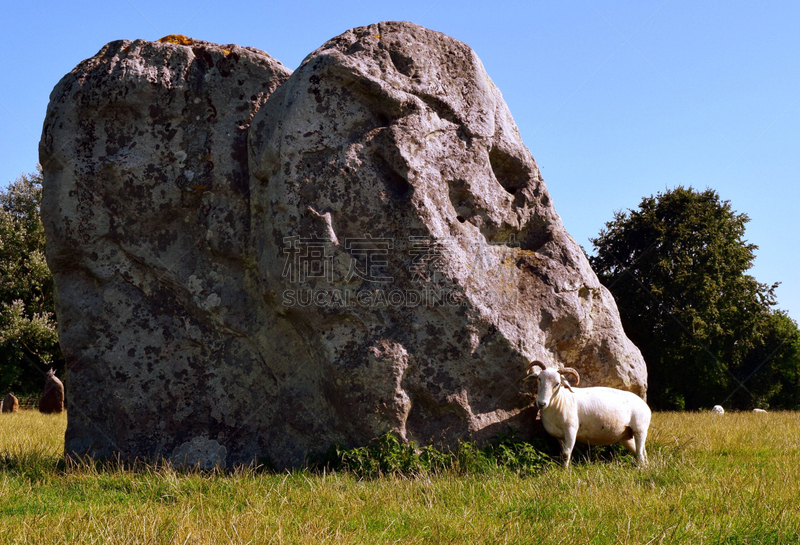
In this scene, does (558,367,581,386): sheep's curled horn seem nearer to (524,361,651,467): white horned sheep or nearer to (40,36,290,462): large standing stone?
(524,361,651,467): white horned sheep

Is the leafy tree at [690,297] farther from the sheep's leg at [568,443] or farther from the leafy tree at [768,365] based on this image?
the sheep's leg at [568,443]

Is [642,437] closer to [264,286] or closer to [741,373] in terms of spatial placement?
[264,286]

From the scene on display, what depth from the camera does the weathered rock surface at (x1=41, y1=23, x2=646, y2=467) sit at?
7.46m

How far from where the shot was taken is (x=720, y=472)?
6805 millimetres

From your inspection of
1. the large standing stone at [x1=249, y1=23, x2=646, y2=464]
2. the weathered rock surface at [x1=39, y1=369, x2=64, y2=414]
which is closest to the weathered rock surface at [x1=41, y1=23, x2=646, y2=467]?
the large standing stone at [x1=249, y1=23, x2=646, y2=464]

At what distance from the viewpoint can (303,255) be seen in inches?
295

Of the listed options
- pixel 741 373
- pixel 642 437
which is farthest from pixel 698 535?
pixel 741 373

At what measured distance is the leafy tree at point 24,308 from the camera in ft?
78.3

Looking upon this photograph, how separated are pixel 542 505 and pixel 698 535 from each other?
4.06ft

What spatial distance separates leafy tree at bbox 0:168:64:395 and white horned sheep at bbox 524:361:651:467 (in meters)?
21.9

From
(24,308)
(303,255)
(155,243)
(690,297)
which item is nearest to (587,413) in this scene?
(303,255)

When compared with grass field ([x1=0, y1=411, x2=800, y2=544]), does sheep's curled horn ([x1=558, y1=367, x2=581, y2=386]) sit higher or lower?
higher

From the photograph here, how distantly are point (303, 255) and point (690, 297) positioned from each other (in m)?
19.0

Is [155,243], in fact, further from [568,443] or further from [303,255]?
[568,443]
